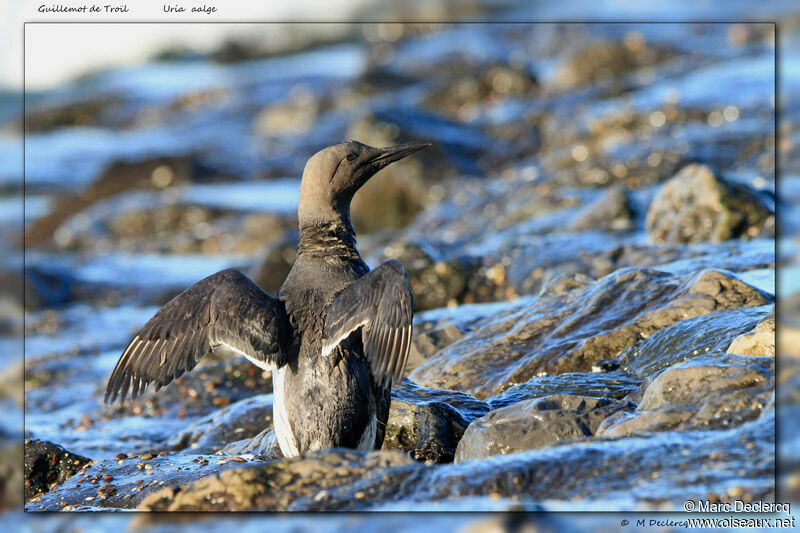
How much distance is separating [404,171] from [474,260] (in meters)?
6.26

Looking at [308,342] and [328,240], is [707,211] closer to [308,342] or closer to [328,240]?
[328,240]

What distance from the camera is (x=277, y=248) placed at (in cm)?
1209

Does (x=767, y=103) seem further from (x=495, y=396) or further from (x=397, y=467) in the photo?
(x=397, y=467)

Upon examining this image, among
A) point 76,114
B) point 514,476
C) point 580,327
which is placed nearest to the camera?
point 514,476

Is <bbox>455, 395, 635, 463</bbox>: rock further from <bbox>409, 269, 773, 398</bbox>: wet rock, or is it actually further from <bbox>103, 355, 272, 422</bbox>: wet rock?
<bbox>103, 355, 272, 422</bbox>: wet rock

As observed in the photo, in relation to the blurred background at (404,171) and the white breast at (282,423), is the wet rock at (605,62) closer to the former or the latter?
the blurred background at (404,171)

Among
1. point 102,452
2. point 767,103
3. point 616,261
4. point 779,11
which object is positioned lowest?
point 102,452

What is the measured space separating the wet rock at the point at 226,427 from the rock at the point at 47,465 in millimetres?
893

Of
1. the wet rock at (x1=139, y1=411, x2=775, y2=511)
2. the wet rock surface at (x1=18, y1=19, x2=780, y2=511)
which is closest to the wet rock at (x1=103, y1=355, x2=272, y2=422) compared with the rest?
the wet rock surface at (x1=18, y1=19, x2=780, y2=511)

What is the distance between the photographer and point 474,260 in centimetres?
1045

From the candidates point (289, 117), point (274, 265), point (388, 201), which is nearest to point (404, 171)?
point (388, 201)

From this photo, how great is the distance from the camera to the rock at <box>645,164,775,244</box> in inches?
361

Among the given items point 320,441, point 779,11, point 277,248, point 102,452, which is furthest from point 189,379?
point 779,11

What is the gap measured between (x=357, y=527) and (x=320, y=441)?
147 cm
